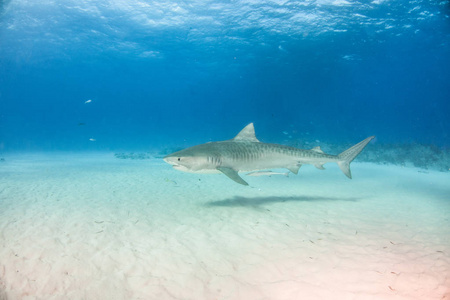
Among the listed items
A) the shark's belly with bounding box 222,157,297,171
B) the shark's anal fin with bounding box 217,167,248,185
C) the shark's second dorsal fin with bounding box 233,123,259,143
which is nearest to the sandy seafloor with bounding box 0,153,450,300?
the shark's anal fin with bounding box 217,167,248,185

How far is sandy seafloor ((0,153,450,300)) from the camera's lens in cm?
328

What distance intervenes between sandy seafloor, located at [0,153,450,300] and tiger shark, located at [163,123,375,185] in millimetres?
1381

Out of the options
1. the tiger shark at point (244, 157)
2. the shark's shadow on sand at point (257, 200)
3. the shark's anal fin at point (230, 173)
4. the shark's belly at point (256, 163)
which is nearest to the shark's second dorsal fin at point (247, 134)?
the tiger shark at point (244, 157)

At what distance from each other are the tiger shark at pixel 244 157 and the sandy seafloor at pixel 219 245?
1.38 m

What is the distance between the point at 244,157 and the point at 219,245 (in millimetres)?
2985

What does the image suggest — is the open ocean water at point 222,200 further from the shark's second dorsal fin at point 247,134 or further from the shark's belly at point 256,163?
the shark's second dorsal fin at point 247,134

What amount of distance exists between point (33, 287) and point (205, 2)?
26923 millimetres

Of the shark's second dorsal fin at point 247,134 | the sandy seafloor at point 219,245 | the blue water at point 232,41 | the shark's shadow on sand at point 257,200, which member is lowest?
the sandy seafloor at point 219,245

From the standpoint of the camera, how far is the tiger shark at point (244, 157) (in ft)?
20.2

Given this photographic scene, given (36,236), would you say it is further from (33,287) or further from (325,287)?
(325,287)

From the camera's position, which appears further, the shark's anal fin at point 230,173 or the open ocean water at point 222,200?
the shark's anal fin at point 230,173

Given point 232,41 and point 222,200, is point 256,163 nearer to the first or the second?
point 222,200

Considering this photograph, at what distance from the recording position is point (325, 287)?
328 cm

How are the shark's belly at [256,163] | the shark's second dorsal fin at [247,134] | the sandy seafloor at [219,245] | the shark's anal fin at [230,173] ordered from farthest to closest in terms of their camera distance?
the shark's second dorsal fin at [247,134], the shark's belly at [256,163], the shark's anal fin at [230,173], the sandy seafloor at [219,245]
